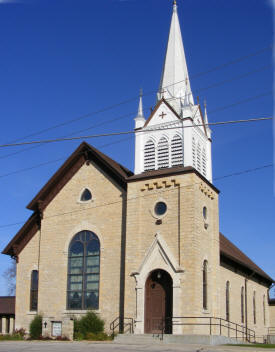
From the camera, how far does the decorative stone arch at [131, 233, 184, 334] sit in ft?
82.8

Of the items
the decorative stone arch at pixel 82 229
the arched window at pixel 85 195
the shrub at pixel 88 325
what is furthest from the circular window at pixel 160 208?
the shrub at pixel 88 325

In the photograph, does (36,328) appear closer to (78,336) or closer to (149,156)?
(78,336)

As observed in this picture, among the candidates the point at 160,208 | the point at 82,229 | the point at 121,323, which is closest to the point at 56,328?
the point at 121,323

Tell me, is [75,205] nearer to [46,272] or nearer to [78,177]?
[78,177]

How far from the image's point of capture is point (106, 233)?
2917 cm

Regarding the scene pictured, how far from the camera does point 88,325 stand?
2709 cm

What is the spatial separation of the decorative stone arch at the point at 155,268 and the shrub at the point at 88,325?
240 cm

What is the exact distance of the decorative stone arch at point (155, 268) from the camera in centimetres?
2525

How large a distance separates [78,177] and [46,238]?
4.10m

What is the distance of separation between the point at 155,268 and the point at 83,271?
16.7 feet

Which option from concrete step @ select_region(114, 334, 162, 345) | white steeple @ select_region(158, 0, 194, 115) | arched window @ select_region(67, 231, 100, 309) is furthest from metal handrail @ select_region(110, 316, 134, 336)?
white steeple @ select_region(158, 0, 194, 115)

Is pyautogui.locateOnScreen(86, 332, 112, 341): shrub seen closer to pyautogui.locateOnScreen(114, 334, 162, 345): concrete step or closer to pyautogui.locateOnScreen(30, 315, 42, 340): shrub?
pyautogui.locateOnScreen(114, 334, 162, 345): concrete step

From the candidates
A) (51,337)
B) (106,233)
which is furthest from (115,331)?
(106,233)

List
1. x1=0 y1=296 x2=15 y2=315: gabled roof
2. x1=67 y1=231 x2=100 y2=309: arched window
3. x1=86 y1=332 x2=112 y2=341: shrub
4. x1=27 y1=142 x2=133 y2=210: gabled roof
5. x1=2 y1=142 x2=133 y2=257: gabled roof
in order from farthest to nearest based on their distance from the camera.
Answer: x1=0 y1=296 x2=15 y2=315: gabled roof → x1=2 y1=142 x2=133 y2=257: gabled roof → x1=27 y1=142 x2=133 y2=210: gabled roof → x1=67 y1=231 x2=100 y2=309: arched window → x1=86 y1=332 x2=112 y2=341: shrub
